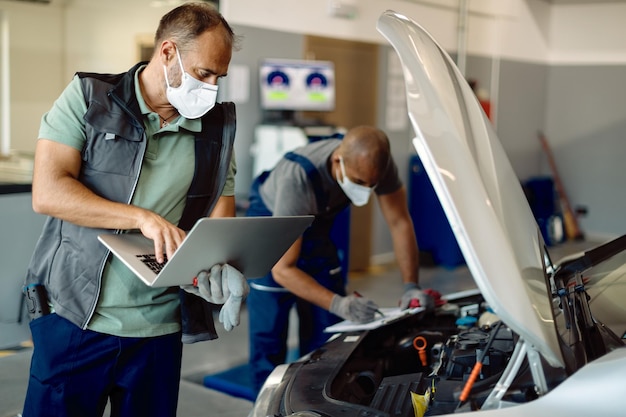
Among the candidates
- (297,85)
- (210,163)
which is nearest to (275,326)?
(210,163)

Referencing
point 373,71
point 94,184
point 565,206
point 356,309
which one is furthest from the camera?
point 565,206

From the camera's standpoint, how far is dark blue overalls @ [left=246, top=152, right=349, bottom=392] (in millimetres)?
3432

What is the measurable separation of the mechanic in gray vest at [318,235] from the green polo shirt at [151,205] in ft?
3.09

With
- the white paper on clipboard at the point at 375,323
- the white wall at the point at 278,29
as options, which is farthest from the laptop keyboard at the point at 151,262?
the white wall at the point at 278,29

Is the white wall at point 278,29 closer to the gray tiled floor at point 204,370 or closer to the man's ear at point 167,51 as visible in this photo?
the gray tiled floor at point 204,370

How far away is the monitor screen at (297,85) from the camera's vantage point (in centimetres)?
636

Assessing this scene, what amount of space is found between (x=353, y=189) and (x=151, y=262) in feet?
4.58

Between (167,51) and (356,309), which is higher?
(167,51)

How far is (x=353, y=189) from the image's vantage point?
3238mm

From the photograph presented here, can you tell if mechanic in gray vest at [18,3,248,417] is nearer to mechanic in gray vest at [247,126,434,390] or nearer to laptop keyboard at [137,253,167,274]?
laptop keyboard at [137,253,167,274]

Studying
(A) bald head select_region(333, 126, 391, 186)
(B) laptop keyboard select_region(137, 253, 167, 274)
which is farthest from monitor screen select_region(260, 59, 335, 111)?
(B) laptop keyboard select_region(137, 253, 167, 274)

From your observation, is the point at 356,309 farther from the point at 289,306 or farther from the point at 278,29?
the point at 278,29

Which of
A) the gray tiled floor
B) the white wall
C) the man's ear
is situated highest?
the white wall

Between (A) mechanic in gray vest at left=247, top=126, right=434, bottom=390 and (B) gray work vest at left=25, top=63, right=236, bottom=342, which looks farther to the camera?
(A) mechanic in gray vest at left=247, top=126, right=434, bottom=390
